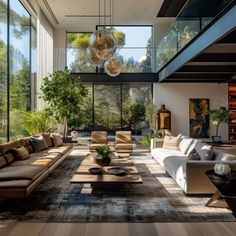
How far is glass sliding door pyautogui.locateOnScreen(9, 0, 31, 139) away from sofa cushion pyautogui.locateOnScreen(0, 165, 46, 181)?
403 centimetres

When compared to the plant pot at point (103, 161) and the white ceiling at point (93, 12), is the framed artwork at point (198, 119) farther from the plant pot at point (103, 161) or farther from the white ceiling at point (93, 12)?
the plant pot at point (103, 161)

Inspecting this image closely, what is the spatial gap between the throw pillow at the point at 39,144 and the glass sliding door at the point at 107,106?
5.56 m

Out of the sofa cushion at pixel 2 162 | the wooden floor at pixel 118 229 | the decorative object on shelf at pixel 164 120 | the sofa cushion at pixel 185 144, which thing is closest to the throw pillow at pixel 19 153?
the sofa cushion at pixel 2 162

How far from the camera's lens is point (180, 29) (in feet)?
28.3

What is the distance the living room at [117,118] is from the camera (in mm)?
4156

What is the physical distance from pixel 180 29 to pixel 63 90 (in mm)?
4903

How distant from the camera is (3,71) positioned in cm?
819

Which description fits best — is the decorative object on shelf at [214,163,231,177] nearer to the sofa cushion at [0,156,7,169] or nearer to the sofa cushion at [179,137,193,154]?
the sofa cushion at [179,137,193,154]

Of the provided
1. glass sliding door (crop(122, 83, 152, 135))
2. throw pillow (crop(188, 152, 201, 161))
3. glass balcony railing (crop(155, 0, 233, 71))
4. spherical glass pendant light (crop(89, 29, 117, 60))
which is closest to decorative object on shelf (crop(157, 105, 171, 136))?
glass sliding door (crop(122, 83, 152, 135))

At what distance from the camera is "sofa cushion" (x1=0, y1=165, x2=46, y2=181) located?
4.50 metres

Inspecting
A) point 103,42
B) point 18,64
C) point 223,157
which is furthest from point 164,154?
point 18,64

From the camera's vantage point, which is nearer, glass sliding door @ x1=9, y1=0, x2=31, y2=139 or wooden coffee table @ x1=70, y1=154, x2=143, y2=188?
wooden coffee table @ x1=70, y1=154, x2=143, y2=188

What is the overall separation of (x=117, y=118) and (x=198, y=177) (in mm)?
8794

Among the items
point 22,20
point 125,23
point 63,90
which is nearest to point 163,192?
point 63,90
